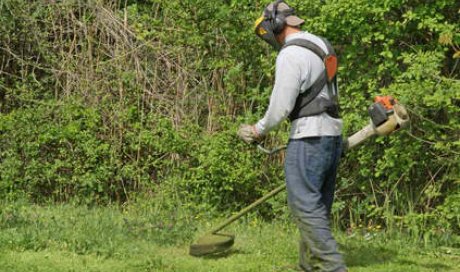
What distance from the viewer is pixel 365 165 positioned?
29.9 ft

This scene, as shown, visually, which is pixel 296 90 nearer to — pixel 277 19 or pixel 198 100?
pixel 277 19

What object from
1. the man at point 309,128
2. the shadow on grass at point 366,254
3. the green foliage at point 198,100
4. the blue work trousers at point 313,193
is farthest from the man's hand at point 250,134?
the green foliage at point 198,100

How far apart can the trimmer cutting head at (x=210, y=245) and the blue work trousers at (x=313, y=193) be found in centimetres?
125

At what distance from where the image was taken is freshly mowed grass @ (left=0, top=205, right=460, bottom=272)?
7148 millimetres

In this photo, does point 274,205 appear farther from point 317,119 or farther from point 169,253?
point 317,119

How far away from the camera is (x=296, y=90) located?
240 inches

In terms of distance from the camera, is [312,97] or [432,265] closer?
[312,97]

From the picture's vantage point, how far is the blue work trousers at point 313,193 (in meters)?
6.23

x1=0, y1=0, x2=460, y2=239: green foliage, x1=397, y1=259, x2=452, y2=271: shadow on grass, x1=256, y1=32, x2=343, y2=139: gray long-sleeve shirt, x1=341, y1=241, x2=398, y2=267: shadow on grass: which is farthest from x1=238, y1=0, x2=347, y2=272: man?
x1=0, y1=0, x2=460, y2=239: green foliage

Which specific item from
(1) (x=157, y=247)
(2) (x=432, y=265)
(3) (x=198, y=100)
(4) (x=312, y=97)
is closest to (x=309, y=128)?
(4) (x=312, y=97)

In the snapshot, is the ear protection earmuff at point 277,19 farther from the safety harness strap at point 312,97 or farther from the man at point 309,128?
the safety harness strap at point 312,97

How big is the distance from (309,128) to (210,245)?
166cm

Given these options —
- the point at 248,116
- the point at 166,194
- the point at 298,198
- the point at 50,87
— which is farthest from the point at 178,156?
the point at 298,198

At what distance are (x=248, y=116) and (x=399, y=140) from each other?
1737 millimetres
